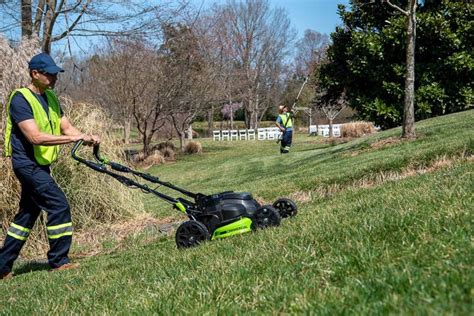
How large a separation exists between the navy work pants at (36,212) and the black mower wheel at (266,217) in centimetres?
212

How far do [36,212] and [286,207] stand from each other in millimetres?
2831

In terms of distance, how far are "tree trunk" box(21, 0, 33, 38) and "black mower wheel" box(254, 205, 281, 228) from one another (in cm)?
1001

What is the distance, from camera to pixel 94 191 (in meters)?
8.96

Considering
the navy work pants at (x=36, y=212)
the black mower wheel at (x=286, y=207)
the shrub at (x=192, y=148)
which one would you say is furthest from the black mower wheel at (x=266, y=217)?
the shrub at (x=192, y=148)

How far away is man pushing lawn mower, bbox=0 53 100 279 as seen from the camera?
5.35 meters

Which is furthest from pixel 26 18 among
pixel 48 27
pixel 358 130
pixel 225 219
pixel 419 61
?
pixel 358 130

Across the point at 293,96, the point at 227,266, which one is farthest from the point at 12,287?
the point at 293,96

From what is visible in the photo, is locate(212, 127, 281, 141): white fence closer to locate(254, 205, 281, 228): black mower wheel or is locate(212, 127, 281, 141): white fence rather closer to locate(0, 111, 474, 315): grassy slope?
locate(0, 111, 474, 315): grassy slope

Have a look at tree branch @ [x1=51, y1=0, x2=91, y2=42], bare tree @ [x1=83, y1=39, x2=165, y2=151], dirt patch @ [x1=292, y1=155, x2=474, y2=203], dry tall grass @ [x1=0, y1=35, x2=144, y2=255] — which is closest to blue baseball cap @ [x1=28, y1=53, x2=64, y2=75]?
dry tall grass @ [x1=0, y1=35, x2=144, y2=255]

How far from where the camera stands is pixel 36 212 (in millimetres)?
5727

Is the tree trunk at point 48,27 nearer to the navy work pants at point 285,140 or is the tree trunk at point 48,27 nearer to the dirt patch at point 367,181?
the dirt patch at point 367,181

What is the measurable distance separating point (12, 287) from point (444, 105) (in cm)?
1870

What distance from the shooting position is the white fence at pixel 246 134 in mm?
43844

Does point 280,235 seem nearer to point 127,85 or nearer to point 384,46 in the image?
point 384,46
